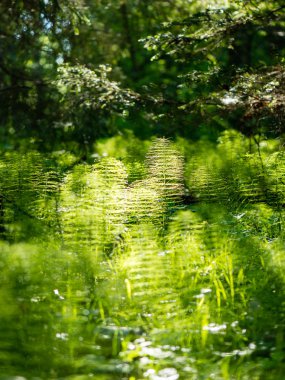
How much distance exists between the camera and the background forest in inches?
100

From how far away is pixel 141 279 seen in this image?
3090 millimetres

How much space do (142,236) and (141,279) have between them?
0.53 meters

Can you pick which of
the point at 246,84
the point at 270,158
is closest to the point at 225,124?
the point at 270,158

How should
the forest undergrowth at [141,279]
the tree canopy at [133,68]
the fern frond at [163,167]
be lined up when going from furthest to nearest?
1. the tree canopy at [133,68]
2. the fern frond at [163,167]
3. the forest undergrowth at [141,279]

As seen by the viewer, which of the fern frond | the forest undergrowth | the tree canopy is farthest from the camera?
the tree canopy

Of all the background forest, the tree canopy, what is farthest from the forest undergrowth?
the tree canopy

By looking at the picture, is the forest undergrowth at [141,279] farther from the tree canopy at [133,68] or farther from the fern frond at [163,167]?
the tree canopy at [133,68]

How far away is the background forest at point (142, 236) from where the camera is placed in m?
2.54

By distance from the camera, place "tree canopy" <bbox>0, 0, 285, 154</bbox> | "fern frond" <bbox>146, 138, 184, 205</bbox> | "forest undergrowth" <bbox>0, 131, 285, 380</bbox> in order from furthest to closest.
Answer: "tree canopy" <bbox>0, 0, 285, 154</bbox>
"fern frond" <bbox>146, 138, 184, 205</bbox>
"forest undergrowth" <bbox>0, 131, 285, 380</bbox>

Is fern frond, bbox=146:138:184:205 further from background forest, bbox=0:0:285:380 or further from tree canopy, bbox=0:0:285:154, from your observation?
tree canopy, bbox=0:0:285:154

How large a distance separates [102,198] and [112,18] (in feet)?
18.7

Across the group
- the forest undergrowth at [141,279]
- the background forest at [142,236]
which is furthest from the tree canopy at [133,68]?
the forest undergrowth at [141,279]

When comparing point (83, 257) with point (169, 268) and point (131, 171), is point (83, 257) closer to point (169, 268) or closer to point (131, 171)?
point (169, 268)

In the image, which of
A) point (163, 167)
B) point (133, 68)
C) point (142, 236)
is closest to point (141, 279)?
point (142, 236)
